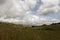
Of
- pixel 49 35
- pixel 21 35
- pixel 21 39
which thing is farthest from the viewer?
pixel 49 35

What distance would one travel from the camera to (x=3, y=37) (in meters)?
67.4

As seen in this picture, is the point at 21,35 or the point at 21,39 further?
the point at 21,35

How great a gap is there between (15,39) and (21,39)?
225 cm

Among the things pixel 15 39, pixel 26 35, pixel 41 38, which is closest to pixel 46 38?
pixel 41 38

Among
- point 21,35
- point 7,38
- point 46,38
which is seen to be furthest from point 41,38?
point 7,38

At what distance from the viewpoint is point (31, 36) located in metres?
69.3

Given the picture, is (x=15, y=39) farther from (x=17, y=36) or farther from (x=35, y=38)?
(x=35, y=38)

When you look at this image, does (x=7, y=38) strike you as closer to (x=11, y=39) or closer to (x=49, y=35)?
(x=11, y=39)

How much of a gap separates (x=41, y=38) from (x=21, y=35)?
806 cm

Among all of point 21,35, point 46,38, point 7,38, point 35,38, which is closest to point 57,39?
point 46,38

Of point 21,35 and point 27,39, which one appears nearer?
point 27,39

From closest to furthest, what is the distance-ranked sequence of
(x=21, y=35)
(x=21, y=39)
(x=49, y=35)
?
(x=21, y=39)
(x=21, y=35)
(x=49, y=35)

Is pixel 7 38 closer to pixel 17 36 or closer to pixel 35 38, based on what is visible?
pixel 17 36

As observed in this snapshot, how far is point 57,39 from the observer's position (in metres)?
69.7
